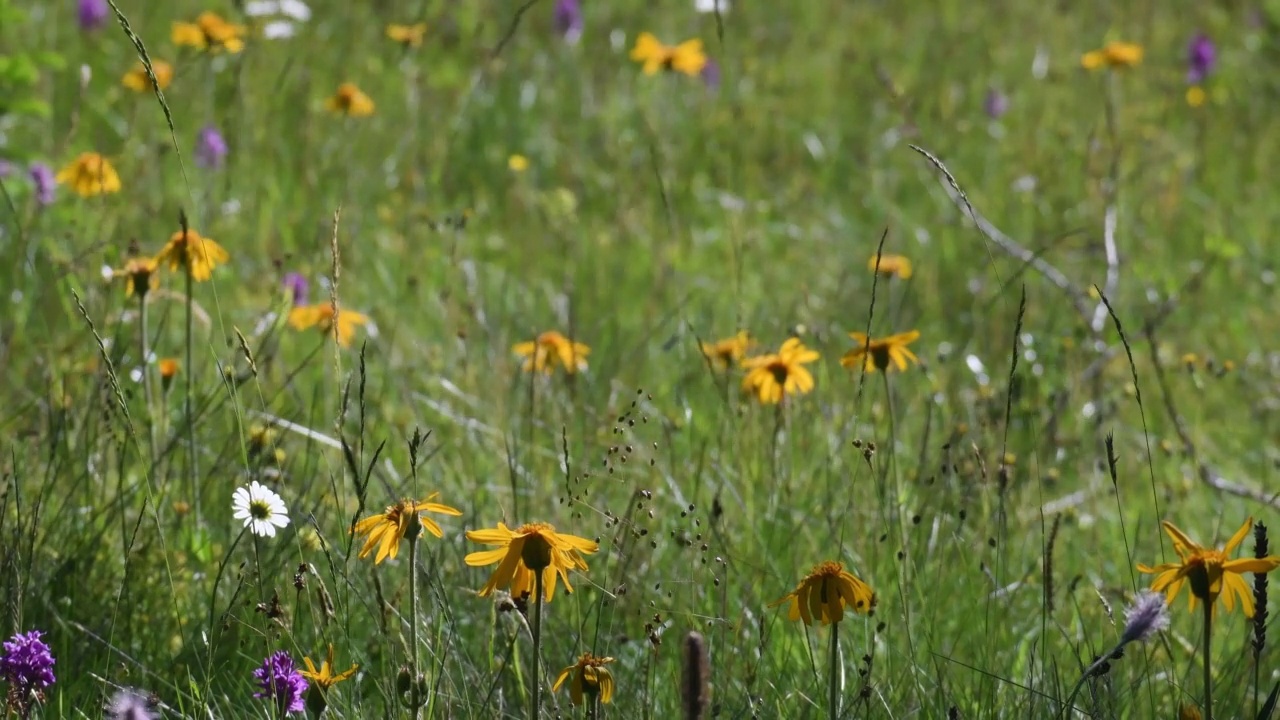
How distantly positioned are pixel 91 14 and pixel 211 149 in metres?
1.38

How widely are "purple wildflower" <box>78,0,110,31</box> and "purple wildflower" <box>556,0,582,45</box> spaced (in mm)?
1734

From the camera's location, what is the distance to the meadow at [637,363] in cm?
200

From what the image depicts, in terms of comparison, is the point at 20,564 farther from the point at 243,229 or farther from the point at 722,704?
the point at 243,229

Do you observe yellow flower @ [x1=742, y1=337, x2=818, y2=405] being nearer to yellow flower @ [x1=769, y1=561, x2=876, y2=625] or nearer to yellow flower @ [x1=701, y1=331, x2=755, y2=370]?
yellow flower @ [x1=701, y1=331, x2=755, y2=370]

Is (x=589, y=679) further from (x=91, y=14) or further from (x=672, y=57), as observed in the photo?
(x=91, y=14)

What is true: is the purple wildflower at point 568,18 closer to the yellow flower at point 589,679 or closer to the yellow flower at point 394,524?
the yellow flower at point 394,524

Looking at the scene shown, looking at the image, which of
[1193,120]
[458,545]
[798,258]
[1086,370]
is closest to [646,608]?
[458,545]

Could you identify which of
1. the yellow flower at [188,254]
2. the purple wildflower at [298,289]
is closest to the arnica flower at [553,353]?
the yellow flower at [188,254]

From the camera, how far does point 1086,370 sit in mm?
3568

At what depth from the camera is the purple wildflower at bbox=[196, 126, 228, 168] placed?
→ 14.3 ft

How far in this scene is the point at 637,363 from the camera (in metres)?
3.73

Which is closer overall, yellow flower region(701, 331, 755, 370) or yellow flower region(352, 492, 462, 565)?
yellow flower region(352, 492, 462, 565)

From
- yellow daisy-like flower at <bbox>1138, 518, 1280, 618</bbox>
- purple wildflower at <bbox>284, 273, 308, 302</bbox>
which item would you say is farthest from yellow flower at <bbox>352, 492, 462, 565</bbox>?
purple wildflower at <bbox>284, 273, 308, 302</bbox>

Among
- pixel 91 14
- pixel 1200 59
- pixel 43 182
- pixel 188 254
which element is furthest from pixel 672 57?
pixel 1200 59
